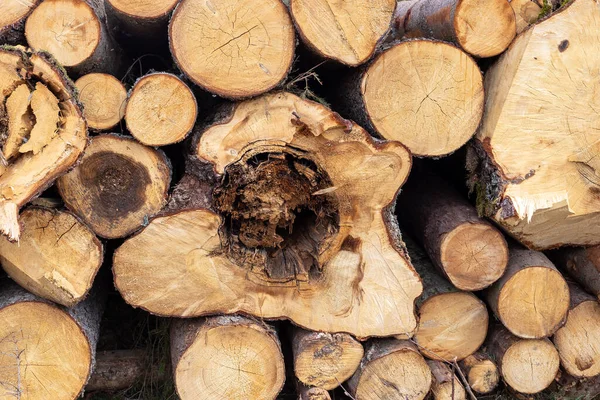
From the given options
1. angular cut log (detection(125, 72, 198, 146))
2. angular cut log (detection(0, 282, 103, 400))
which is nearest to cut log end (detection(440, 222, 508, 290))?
angular cut log (detection(125, 72, 198, 146))

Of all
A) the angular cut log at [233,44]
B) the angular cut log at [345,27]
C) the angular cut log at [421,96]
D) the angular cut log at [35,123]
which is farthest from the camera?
the angular cut log at [421,96]

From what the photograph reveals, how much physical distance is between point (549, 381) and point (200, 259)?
205 centimetres

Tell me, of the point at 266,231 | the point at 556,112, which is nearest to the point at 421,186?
the point at 556,112

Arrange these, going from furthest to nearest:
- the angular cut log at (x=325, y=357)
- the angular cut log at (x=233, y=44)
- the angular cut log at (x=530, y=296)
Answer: the angular cut log at (x=530, y=296)
the angular cut log at (x=325, y=357)
the angular cut log at (x=233, y=44)

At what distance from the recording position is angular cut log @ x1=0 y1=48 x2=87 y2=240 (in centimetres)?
216

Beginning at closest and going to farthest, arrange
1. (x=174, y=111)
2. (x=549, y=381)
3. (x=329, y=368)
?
(x=174, y=111) < (x=329, y=368) < (x=549, y=381)

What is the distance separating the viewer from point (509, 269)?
287 centimetres

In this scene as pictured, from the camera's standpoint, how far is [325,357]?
275 cm

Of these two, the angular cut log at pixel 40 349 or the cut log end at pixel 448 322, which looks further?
the cut log end at pixel 448 322

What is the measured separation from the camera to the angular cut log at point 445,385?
287 cm

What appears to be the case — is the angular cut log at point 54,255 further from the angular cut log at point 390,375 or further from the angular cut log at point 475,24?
the angular cut log at point 475,24

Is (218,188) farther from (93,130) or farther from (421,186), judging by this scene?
(421,186)

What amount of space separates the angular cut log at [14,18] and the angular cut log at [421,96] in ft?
5.01

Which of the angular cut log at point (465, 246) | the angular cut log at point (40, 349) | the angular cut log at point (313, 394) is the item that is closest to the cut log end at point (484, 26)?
the angular cut log at point (465, 246)
